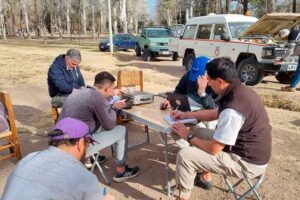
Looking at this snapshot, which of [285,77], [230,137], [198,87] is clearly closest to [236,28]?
[285,77]

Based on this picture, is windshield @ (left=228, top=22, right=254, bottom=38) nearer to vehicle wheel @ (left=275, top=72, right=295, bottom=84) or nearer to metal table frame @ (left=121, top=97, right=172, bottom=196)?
vehicle wheel @ (left=275, top=72, right=295, bottom=84)

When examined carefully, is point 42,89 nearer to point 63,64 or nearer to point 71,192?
point 63,64

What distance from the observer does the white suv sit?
8531mm

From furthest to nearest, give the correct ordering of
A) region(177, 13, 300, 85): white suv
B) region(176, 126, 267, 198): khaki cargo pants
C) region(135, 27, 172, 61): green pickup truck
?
region(135, 27, 172, 61): green pickup truck → region(177, 13, 300, 85): white suv → region(176, 126, 267, 198): khaki cargo pants

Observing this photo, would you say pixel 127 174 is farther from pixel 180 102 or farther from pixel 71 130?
pixel 71 130

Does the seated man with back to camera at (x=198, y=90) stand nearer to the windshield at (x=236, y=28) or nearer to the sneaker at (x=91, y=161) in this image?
the sneaker at (x=91, y=161)

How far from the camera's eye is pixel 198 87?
3705mm

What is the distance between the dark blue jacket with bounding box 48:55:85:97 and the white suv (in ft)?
18.8

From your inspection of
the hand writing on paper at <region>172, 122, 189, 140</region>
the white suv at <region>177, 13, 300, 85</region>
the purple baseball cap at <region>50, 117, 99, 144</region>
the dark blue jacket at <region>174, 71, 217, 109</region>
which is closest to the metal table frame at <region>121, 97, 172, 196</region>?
the hand writing on paper at <region>172, 122, 189, 140</region>

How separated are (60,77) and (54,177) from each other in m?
3.57

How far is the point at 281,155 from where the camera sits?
426 cm

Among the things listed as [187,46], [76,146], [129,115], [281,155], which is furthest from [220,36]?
[76,146]

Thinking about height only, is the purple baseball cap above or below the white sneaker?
above

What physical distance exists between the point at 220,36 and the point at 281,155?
6.56 meters
